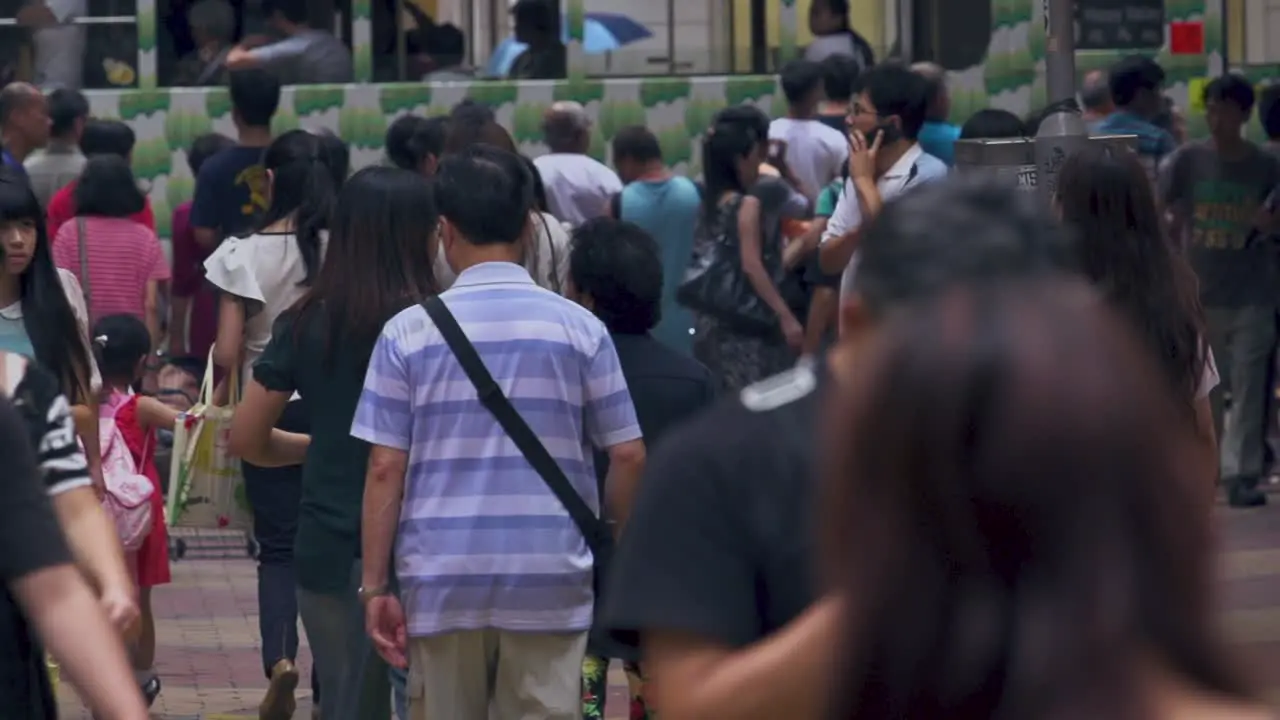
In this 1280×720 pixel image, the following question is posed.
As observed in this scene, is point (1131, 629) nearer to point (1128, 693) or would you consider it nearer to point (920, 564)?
point (1128, 693)

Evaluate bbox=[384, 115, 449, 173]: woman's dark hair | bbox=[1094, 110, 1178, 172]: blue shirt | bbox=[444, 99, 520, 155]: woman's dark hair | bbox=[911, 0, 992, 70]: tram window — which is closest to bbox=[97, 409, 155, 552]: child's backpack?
bbox=[444, 99, 520, 155]: woman's dark hair

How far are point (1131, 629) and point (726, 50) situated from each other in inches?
453

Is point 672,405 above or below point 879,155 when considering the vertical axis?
below

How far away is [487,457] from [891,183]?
11.2ft

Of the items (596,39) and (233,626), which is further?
(596,39)

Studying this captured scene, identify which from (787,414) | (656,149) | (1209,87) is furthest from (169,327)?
(787,414)

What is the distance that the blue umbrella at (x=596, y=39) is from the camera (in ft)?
42.1

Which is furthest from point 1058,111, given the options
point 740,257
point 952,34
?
point 952,34

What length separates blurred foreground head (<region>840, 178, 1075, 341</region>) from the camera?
5.80 ft

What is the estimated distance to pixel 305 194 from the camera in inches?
283

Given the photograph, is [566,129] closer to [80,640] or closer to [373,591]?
[373,591]

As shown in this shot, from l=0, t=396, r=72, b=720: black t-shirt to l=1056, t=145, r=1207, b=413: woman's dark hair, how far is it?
2531mm

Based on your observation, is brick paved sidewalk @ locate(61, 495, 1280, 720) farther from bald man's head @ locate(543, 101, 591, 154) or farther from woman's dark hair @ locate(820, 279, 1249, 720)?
woman's dark hair @ locate(820, 279, 1249, 720)

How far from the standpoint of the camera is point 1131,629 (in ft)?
5.30
